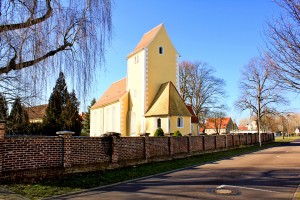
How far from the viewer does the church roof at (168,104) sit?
31719 mm

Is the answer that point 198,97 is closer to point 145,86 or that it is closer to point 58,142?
point 145,86

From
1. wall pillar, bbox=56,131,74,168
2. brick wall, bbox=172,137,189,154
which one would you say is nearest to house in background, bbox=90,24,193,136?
brick wall, bbox=172,137,189,154

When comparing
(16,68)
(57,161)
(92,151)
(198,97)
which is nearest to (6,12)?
(16,68)

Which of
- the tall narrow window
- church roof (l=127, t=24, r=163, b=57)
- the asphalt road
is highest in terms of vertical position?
church roof (l=127, t=24, r=163, b=57)

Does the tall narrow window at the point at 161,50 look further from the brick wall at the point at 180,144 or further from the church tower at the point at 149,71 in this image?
the brick wall at the point at 180,144

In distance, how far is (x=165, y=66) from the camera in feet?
119

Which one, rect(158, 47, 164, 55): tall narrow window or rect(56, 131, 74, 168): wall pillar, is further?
rect(158, 47, 164, 55): tall narrow window

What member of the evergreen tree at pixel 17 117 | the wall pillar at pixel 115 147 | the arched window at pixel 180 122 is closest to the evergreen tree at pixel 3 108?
the evergreen tree at pixel 17 117

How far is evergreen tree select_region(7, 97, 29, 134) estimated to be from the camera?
11.0 m

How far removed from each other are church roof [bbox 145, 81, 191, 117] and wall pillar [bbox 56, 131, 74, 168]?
18.9 m

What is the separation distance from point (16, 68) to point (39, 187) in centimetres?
416

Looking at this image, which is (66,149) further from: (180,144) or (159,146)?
(180,144)

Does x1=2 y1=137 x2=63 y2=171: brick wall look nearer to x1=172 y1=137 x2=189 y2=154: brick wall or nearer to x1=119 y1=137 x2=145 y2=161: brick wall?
x1=119 y1=137 x2=145 y2=161: brick wall

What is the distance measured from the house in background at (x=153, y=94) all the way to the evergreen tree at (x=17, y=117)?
67.0ft
